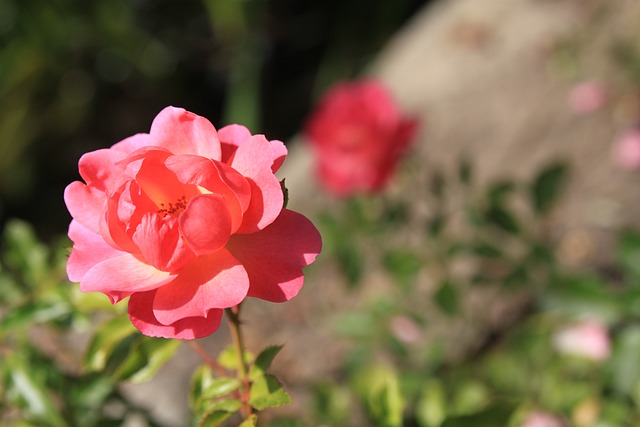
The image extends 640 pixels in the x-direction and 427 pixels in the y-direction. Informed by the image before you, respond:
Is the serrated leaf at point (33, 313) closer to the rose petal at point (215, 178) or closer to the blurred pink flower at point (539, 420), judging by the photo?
the rose petal at point (215, 178)

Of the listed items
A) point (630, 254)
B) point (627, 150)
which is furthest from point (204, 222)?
point (627, 150)

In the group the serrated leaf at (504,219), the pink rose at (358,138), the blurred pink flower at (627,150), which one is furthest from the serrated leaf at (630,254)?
the blurred pink flower at (627,150)

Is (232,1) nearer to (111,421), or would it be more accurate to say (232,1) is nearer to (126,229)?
(111,421)

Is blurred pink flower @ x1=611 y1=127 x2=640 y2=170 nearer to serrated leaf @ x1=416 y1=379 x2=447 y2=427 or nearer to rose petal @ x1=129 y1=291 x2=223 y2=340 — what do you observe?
serrated leaf @ x1=416 y1=379 x2=447 y2=427

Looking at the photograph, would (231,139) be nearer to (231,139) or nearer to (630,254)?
(231,139)

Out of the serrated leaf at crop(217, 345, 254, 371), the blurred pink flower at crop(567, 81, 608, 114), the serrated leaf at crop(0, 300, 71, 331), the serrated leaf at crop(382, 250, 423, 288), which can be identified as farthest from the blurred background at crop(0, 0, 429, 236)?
the serrated leaf at crop(217, 345, 254, 371)

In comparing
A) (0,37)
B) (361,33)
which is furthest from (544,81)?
(0,37)
